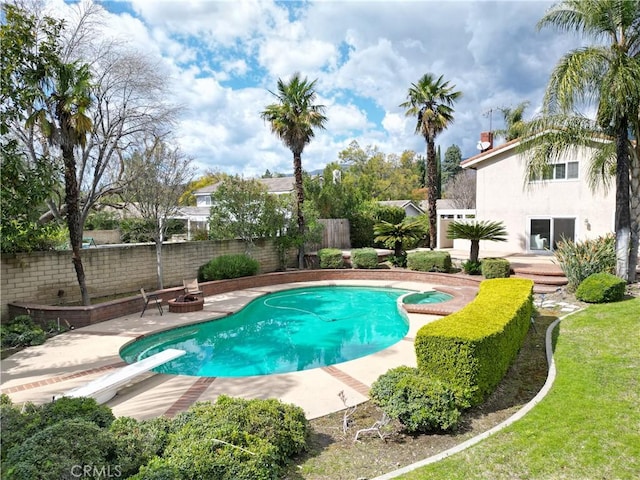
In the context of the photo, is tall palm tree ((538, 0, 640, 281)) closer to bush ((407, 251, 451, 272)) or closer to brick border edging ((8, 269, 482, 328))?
brick border edging ((8, 269, 482, 328))

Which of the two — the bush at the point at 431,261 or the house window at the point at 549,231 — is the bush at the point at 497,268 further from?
the house window at the point at 549,231

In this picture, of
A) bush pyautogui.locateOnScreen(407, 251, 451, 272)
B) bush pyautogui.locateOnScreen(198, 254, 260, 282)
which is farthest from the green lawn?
bush pyautogui.locateOnScreen(198, 254, 260, 282)

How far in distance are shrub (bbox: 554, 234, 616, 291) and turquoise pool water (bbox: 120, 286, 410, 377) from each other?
598cm

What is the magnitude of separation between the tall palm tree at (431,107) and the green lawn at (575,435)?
50.3ft

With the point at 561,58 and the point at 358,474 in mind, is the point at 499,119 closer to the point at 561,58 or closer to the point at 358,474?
the point at 561,58

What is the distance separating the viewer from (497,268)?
53.2 feet

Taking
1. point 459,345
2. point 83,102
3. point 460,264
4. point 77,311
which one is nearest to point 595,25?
point 460,264

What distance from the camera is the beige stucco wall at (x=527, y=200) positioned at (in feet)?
64.7

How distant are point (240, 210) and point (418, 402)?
15.0 m

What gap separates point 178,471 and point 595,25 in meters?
16.1

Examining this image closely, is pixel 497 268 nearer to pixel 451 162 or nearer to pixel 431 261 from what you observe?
pixel 431 261

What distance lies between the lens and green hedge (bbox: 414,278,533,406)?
6004 mm

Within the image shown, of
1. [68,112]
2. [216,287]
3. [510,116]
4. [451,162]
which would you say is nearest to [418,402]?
[68,112]

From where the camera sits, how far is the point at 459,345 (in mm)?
6016
